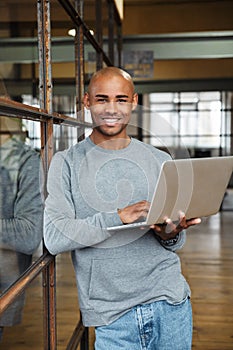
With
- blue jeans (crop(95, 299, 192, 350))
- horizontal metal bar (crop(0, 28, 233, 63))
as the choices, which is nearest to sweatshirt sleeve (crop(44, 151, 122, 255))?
blue jeans (crop(95, 299, 192, 350))

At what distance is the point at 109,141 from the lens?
49.5 inches

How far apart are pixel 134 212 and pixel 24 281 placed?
0.29 metres

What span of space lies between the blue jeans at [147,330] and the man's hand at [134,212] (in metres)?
0.27

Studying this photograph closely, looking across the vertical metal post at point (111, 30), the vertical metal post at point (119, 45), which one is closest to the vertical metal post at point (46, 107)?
the vertical metal post at point (111, 30)

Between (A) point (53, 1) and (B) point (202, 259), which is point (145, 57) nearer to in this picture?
(B) point (202, 259)

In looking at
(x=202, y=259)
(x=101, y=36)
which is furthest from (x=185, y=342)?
(x=202, y=259)

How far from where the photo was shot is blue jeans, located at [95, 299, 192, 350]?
1292 mm

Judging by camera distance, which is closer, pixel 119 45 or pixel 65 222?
pixel 65 222

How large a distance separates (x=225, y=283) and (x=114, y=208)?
2500 millimetres

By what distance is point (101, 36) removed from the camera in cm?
276

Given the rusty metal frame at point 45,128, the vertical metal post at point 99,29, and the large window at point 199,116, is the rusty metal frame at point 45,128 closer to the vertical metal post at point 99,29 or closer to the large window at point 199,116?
the vertical metal post at point 99,29

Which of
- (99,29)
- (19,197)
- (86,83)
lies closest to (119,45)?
(99,29)

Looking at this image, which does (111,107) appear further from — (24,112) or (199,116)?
(199,116)

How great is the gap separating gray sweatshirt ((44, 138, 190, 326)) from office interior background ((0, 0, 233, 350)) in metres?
0.12
